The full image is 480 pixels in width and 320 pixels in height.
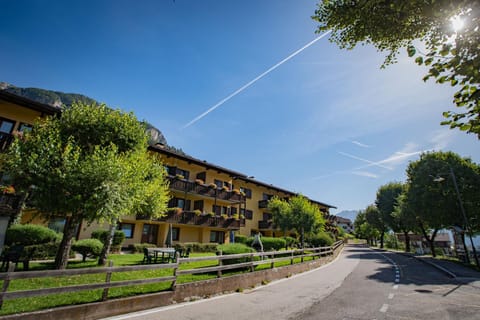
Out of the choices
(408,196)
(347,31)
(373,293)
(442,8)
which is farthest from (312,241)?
(442,8)

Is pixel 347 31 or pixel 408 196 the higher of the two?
pixel 347 31

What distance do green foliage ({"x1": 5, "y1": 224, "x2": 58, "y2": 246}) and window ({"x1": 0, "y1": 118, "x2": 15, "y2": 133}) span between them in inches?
334

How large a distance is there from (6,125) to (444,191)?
1577 inches

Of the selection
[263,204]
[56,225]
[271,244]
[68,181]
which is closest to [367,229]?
[263,204]

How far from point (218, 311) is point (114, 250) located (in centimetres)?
1524

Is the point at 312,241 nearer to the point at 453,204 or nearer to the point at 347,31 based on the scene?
the point at 453,204

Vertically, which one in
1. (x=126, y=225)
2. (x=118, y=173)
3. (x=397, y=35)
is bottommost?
A: (x=126, y=225)

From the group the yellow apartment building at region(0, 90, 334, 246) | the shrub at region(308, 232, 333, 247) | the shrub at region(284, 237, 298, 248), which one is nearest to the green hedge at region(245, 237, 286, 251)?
the yellow apartment building at region(0, 90, 334, 246)

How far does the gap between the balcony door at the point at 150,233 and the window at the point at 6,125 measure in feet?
42.7

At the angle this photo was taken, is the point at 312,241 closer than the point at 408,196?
Yes

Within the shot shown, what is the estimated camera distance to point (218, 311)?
6.59 meters

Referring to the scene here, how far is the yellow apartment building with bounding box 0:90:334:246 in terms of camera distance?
18.0m

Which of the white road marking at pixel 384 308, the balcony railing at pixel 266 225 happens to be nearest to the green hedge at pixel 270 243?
the white road marking at pixel 384 308

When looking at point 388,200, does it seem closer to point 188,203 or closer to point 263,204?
point 263,204
